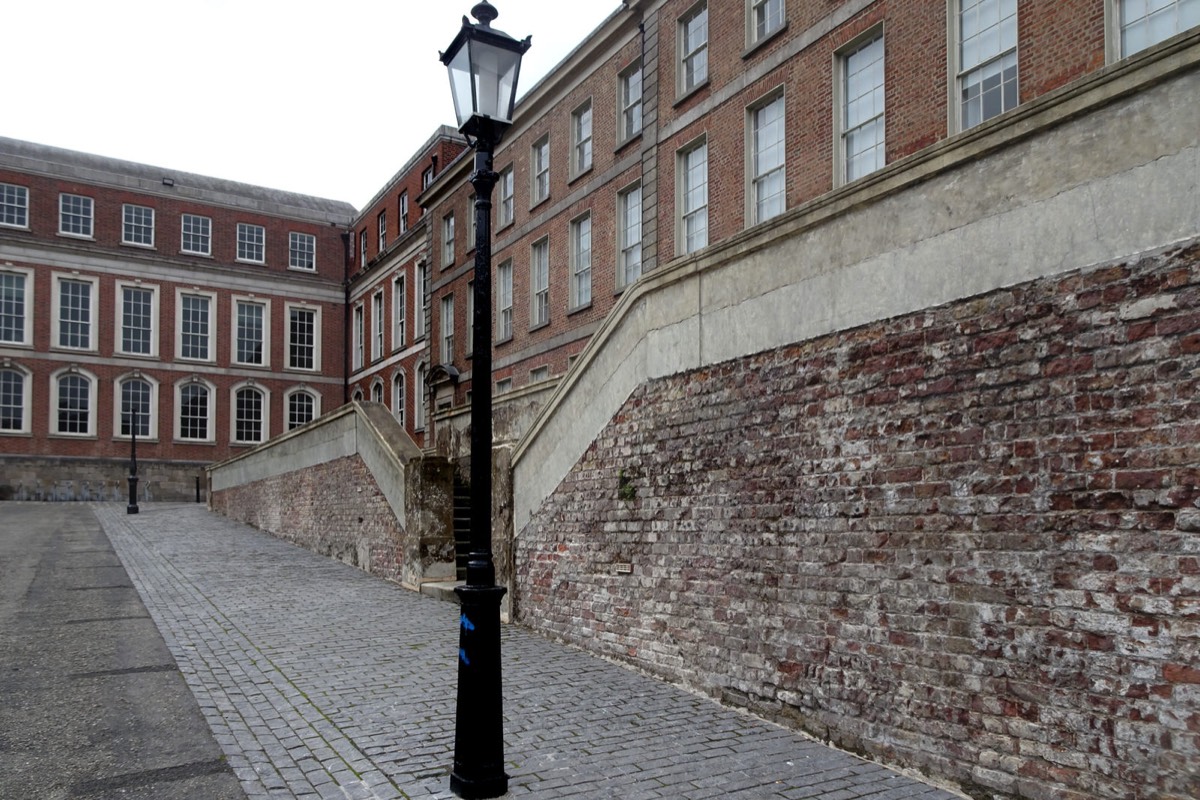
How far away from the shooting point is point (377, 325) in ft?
148

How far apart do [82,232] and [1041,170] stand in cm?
4753

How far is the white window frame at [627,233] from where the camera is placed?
21797mm

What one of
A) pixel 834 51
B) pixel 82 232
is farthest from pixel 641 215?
pixel 82 232

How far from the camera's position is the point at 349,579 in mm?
14922

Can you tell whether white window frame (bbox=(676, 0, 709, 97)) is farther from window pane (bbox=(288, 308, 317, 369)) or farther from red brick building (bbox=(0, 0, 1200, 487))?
window pane (bbox=(288, 308, 317, 369))

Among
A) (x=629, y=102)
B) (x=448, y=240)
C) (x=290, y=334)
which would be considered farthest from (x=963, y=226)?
(x=290, y=334)

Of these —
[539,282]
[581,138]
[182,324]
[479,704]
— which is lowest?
[479,704]

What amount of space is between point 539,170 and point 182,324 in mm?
27126

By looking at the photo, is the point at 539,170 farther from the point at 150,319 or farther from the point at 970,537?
the point at 150,319

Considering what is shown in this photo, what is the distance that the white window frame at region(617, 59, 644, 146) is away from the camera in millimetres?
21892

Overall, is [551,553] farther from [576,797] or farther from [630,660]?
[576,797]

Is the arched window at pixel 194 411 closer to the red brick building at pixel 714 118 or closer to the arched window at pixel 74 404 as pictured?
the arched window at pixel 74 404

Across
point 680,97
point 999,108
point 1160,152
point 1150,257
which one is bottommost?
point 1150,257

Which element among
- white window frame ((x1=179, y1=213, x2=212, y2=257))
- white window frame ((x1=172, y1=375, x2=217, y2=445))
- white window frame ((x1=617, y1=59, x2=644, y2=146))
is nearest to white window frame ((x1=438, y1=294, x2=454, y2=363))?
white window frame ((x1=617, y1=59, x2=644, y2=146))
